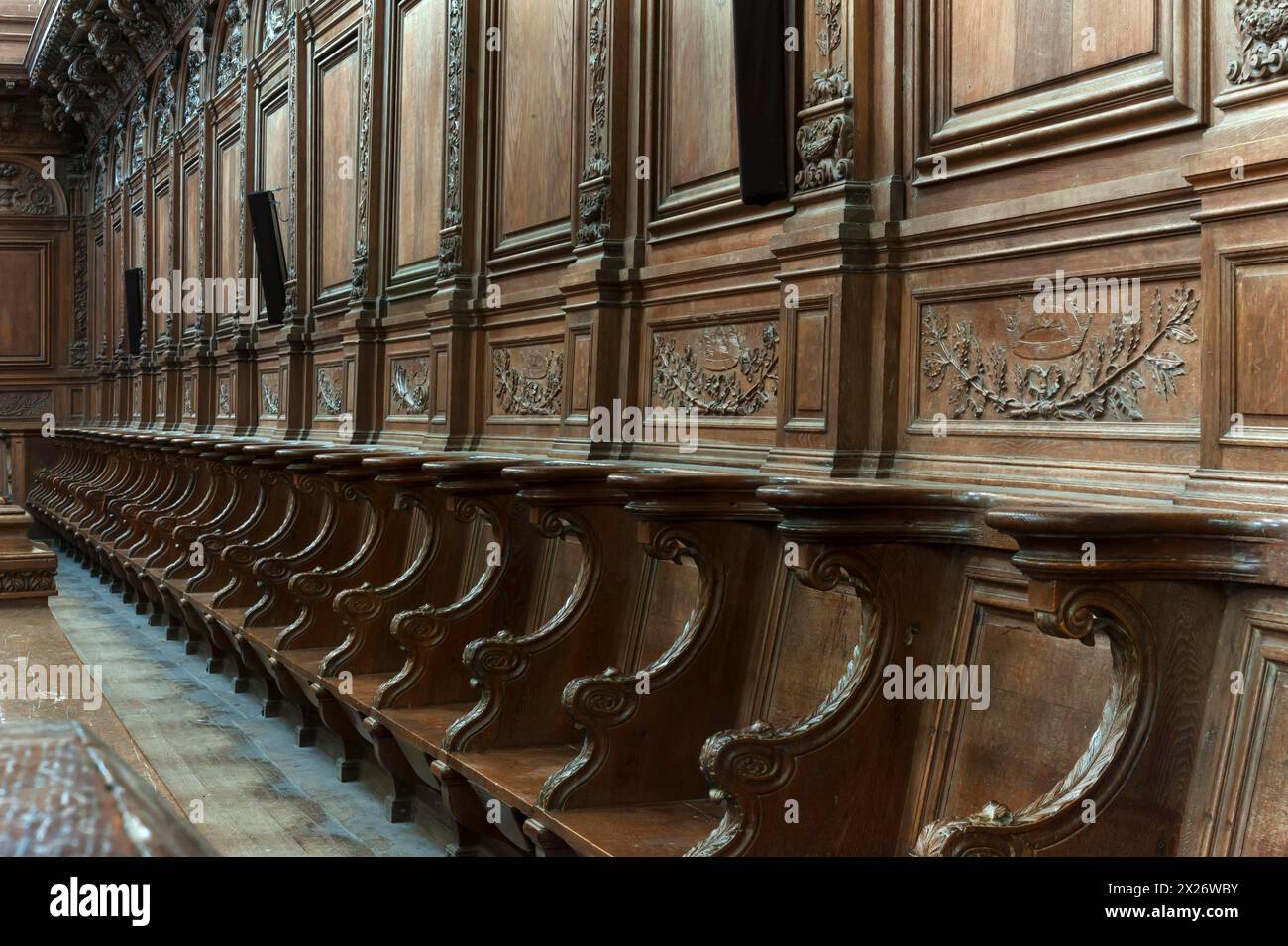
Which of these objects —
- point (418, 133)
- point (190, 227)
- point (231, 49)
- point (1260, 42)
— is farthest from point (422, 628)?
point (190, 227)

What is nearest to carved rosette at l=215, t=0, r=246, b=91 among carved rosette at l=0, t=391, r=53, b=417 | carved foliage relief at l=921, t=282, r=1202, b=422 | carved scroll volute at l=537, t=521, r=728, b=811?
carved rosette at l=0, t=391, r=53, b=417

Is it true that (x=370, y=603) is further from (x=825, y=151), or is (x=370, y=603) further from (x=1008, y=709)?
(x=1008, y=709)

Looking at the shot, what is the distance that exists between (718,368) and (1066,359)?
1.47m

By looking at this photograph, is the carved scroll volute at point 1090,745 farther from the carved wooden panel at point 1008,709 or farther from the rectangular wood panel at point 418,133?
the rectangular wood panel at point 418,133

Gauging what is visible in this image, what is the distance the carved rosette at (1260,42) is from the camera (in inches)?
88.7

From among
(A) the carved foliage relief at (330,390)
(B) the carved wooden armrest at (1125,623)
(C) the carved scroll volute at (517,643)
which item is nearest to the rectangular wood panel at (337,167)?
(A) the carved foliage relief at (330,390)

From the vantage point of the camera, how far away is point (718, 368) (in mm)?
4105

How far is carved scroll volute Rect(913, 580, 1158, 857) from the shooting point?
1929 millimetres

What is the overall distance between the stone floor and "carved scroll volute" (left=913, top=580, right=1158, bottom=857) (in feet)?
8.37

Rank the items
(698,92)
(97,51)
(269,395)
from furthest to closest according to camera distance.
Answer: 1. (97,51)
2. (269,395)
3. (698,92)

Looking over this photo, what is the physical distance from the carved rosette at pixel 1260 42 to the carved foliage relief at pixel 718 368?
1644 mm

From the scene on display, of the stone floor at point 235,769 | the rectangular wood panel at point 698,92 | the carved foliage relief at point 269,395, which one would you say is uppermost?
the rectangular wood panel at point 698,92

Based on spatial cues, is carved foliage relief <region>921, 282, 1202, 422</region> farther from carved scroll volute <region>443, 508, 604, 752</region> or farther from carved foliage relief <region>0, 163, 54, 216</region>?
carved foliage relief <region>0, 163, 54, 216</region>

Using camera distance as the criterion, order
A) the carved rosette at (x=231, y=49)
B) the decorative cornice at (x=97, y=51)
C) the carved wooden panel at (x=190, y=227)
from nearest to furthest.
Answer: the carved rosette at (x=231, y=49) → the carved wooden panel at (x=190, y=227) → the decorative cornice at (x=97, y=51)
